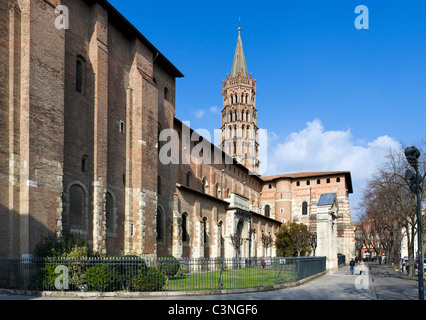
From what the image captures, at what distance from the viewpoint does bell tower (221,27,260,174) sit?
80.0 metres

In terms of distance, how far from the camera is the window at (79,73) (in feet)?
73.1

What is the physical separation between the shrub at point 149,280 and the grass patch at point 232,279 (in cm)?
44

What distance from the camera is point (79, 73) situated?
22.7 m

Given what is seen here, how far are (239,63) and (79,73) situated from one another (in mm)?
64983

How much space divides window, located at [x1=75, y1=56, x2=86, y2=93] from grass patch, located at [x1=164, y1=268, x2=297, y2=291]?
1174cm

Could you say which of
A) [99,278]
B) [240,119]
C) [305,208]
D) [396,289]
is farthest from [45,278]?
[240,119]

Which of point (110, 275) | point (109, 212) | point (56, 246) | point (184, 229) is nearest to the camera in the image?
point (110, 275)

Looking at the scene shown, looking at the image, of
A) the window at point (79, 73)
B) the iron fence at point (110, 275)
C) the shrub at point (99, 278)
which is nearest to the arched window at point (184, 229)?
the window at point (79, 73)

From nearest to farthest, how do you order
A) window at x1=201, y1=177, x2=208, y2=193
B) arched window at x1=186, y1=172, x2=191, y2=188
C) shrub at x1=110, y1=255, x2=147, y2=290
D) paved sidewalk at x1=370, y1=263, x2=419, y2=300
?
shrub at x1=110, y1=255, x2=147, y2=290
paved sidewalk at x1=370, y1=263, x2=419, y2=300
arched window at x1=186, y1=172, x2=191, y2=188
window at x1=201, y1=177, x2=208, y2=193

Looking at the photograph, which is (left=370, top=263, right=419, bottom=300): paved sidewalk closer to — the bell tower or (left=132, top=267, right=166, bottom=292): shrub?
(left=132, top=267, right=166, bottom=292): shrub

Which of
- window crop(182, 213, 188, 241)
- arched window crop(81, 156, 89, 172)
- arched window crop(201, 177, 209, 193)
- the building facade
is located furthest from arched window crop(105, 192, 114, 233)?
arched window crop(201, 177, 209, 193)

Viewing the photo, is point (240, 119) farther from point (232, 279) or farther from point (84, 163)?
point (232, 279)

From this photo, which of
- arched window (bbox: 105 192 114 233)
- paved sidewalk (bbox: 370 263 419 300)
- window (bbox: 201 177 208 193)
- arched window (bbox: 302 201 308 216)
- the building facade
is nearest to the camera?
paved sidewalk (bbox: 370 263 419 300)
